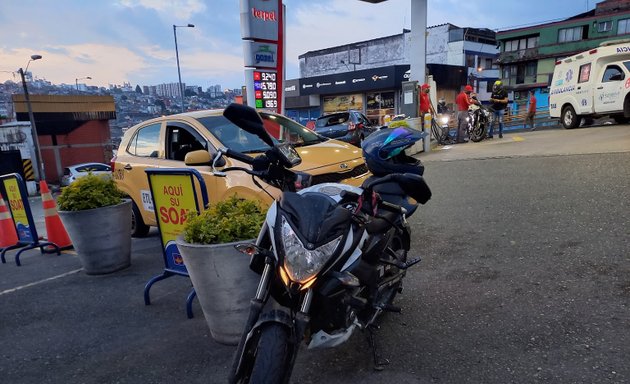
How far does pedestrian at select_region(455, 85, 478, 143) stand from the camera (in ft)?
44.1

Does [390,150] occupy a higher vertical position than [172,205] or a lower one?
higher

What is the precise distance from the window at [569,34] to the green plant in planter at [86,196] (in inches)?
1934

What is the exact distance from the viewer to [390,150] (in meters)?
3.29

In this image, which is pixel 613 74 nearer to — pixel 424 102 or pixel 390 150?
pixel 424 102

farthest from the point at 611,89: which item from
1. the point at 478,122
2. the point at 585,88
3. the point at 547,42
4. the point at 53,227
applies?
the point at 547,42

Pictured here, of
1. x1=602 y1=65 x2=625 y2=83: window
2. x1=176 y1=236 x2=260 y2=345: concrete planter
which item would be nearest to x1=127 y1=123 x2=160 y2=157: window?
x1=176 y1=236 x2=260 y2=345: concrete planter

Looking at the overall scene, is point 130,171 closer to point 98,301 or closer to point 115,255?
point 115,255

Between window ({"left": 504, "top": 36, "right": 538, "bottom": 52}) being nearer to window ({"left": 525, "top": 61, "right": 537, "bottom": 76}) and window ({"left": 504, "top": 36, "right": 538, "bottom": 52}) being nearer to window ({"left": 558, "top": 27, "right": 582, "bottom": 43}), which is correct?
window ({"left": 525, "top": 61, "right": 537, "bottom": 76})

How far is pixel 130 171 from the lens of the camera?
19.9ft

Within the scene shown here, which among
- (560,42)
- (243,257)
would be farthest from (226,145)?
(560,42)

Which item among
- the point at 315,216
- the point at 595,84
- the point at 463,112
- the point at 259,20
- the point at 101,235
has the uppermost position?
the point at 259,20

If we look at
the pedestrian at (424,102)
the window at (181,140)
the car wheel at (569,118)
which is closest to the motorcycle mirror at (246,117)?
the window at (181,140)

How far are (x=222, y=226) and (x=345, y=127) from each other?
43.0 ft

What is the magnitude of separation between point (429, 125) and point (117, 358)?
1206cm
